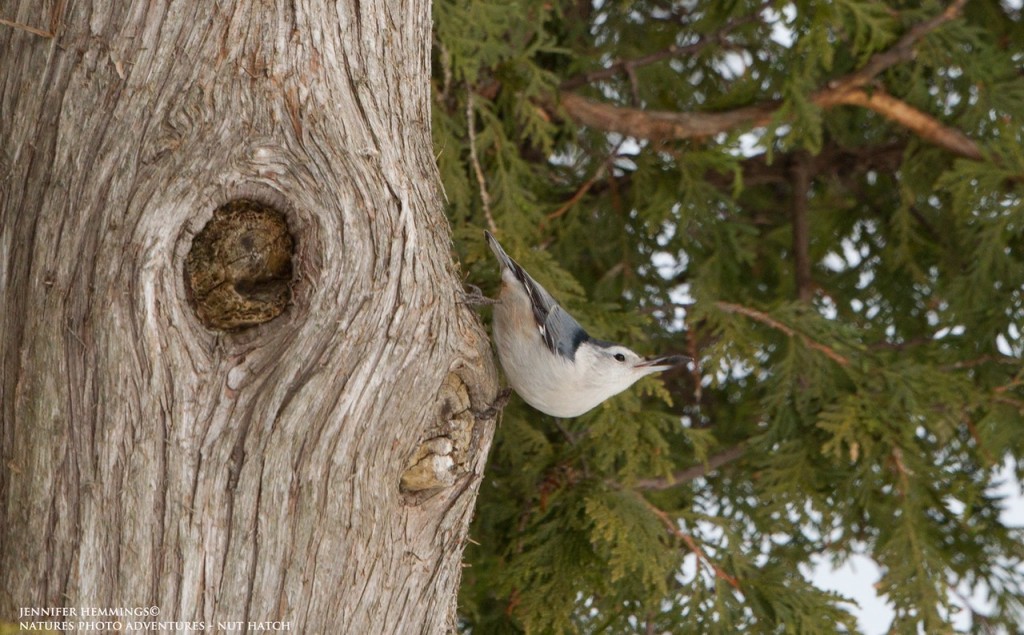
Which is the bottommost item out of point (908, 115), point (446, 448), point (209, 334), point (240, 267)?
point (446, 448)

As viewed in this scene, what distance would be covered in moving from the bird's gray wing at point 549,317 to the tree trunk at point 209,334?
66cm

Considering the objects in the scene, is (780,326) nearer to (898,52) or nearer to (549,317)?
(549,317)

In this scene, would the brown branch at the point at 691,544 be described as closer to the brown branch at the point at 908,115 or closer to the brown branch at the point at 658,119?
the brown branch at the point at 658,119

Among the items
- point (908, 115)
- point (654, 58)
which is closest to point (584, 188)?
point (654, 58)

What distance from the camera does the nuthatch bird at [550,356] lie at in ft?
8.95

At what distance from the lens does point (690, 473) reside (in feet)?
11.5

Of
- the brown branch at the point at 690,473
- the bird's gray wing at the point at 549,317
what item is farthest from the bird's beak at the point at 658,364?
the brown branch at the point at 690,473

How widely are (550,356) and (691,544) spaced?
897mm

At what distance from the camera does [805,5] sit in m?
3.48

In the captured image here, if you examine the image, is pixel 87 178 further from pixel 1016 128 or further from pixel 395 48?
pixel 1016 128

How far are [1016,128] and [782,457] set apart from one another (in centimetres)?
138

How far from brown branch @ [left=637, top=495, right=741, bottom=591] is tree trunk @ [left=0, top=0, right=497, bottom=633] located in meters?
1.25

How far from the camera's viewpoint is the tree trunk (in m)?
1.86

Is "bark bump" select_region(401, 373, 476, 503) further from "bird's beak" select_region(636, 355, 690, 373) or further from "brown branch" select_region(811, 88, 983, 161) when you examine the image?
"brown branch" select_region(811, 88, 983, 161)
